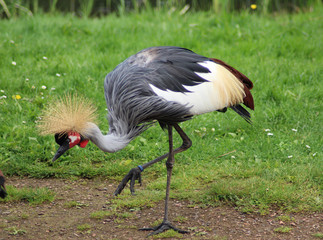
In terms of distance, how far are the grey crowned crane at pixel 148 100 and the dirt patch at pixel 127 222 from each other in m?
0.18

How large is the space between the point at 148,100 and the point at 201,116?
1574mm

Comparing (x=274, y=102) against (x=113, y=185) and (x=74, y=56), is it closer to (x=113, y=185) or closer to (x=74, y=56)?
(x=113, y=185)

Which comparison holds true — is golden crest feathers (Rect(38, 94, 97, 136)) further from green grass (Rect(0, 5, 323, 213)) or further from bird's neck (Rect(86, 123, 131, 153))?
green grass (Rect(0, 5, 323, 213))

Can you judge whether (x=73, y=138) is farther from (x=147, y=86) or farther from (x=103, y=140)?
(x=147, y=86)

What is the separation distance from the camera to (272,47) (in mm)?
5906

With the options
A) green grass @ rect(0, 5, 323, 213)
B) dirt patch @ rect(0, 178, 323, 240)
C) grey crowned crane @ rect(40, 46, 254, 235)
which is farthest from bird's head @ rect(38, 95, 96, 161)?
green grass @ rect(0, 5, 323, 213)

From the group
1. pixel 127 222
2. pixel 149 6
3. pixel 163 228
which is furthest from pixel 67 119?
pixel 149 6

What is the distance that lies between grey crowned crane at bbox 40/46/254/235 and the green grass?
1.96ft

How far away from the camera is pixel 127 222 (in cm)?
331

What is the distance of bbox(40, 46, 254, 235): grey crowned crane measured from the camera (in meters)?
3.18

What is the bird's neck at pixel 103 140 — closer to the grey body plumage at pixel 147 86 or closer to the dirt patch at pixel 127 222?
the grey body plumage at pixel 147 86

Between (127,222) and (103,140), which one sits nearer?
(103,140)

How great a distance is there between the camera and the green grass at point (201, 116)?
378 cm

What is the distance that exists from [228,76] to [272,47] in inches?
102
